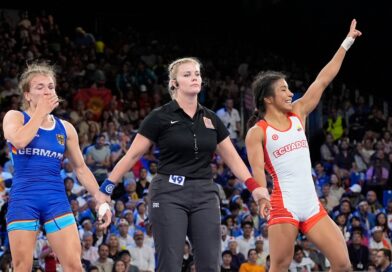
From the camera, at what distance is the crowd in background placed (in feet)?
40.6

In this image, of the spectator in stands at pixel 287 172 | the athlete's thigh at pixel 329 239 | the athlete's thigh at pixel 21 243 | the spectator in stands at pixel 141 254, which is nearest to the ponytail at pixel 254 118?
the spectator in stands at pixel 287 172

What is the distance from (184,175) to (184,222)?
35cm

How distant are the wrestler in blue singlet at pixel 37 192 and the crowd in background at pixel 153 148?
4.20 metres

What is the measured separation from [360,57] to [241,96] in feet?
15.6

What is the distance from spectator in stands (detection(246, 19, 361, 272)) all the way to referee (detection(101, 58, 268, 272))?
0.45 m

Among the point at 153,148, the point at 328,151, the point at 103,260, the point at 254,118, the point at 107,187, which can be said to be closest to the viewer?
the point at 107,187

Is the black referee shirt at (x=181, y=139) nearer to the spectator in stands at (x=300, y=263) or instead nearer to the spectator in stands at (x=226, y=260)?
the spectator in stands at (x=226, y=260)

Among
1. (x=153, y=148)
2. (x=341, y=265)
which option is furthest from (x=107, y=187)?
(x=153, y=148)

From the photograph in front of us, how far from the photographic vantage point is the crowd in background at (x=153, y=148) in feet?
40.6

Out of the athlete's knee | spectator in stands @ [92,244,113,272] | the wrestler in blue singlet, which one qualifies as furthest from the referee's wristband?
spectator in stands @ [92,244,113,272]

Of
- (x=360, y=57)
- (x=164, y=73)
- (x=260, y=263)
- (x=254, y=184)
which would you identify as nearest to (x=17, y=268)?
(x=254, y=184)

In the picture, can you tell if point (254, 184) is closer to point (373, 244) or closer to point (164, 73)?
point (373, 244)

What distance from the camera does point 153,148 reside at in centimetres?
1522

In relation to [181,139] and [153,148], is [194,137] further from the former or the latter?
[153,148]
